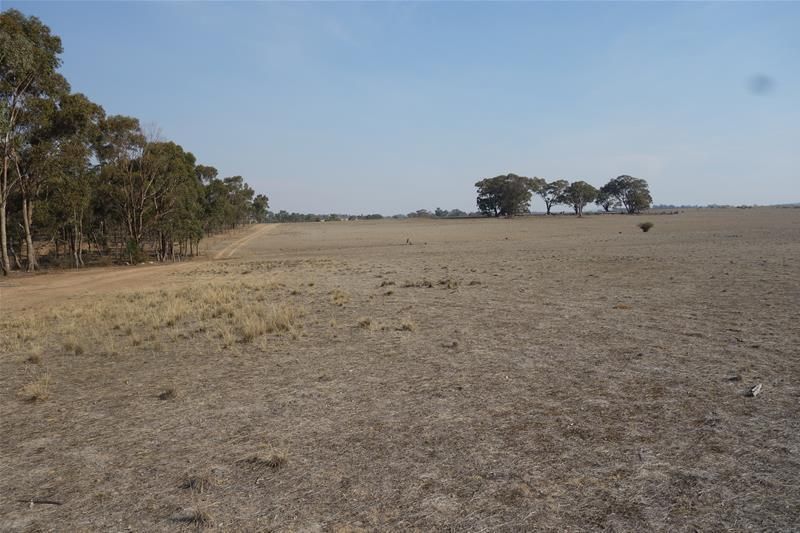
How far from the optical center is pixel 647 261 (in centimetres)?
A: 2666

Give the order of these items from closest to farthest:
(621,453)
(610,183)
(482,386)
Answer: (621,453)
(482,386)
(610,183)

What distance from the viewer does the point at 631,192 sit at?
511 feet

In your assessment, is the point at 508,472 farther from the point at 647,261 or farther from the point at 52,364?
the point at 647,261

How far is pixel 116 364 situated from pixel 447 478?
781 centimetres

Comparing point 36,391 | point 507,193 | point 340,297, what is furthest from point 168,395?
point 507,193

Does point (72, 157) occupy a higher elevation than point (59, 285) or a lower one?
higher

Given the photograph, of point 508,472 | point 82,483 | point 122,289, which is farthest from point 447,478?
point 122,289

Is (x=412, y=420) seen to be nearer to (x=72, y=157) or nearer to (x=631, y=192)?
(x=72, y=157)

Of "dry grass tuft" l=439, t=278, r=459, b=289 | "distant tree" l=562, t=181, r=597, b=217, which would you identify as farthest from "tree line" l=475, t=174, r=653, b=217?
"dry grass tuft" l=439, t=278, r=459, b=289

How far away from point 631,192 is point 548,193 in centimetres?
2567

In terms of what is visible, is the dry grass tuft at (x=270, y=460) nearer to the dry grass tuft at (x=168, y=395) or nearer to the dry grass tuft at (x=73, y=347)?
the dry grass tuft at (x=168, y=395)

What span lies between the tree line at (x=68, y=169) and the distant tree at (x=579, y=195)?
128m

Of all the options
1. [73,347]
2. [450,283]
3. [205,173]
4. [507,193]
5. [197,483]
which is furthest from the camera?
[507,193]

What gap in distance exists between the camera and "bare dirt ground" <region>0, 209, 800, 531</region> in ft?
13.6
